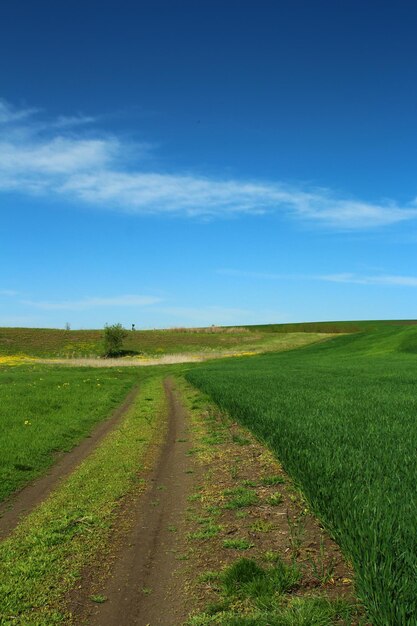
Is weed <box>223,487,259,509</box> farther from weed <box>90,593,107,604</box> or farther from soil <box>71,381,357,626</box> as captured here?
weed <box>90,593,107,604</box>

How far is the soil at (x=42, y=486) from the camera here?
9.31m

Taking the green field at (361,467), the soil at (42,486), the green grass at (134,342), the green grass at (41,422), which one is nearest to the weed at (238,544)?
the green field at (361,467)

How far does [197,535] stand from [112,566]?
1653 millimetres

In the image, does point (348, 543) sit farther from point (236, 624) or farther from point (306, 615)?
point (236, 624)

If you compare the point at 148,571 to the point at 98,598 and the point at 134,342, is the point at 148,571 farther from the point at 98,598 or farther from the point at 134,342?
the point at 134,342

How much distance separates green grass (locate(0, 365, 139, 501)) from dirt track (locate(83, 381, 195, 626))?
12.5ft

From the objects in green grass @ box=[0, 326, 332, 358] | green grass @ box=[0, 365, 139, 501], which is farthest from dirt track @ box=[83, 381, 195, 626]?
green grass @ box=[0, 326, 332, 358]

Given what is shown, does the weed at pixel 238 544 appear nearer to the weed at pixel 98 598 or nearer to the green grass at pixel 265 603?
the green grass at pixel 265 603

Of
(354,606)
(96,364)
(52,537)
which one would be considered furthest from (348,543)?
(96,364)

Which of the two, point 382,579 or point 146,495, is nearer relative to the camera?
point 382,579

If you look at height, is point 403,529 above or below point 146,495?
above

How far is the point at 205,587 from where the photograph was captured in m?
6.42

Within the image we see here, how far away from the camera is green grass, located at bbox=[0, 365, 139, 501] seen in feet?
42.0

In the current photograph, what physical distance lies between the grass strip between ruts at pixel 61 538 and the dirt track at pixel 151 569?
0.53 metres
